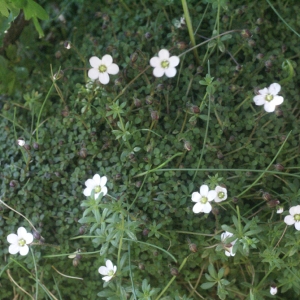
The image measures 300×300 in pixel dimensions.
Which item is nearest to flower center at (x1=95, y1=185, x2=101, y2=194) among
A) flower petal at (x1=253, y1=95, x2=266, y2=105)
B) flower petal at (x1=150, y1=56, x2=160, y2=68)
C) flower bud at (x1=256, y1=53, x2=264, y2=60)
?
flower petal at (x1=150, y1=56, x2=160, y2=68)

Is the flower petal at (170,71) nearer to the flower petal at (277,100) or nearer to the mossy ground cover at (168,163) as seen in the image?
the mossy ground cover at (168,163)

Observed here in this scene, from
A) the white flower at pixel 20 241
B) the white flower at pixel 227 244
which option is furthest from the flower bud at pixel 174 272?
the white flower at pixel 20 241

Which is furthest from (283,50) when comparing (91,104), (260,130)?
(91,104)

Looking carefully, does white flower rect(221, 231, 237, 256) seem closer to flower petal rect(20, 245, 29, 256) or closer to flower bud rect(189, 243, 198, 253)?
flower bud rect(189, 243, 198, 253)

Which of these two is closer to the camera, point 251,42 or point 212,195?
point 212,195

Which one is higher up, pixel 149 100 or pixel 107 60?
pixel 107 60

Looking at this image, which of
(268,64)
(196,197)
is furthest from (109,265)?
(268,64)

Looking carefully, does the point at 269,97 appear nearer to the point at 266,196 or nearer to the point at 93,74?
the point at 266,196
